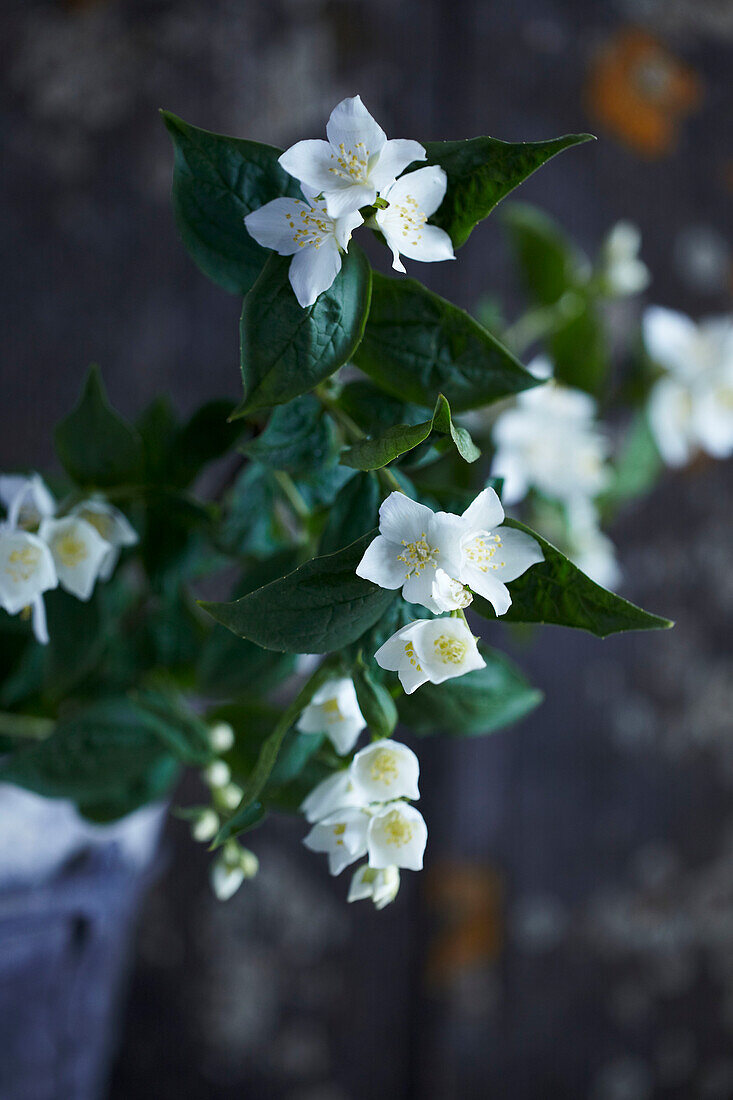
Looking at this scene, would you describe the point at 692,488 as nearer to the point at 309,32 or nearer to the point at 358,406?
the point at 309,32

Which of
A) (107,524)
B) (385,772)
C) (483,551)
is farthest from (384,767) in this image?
(107,524)

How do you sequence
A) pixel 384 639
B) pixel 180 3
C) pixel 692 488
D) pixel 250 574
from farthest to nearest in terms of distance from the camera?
1. pixel 692 488
2. pixel 180 3
3. pixel 250 574
4. pixel 384 639

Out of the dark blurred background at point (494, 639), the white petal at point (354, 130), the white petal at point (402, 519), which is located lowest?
the dark blurred background at point (494, 639)

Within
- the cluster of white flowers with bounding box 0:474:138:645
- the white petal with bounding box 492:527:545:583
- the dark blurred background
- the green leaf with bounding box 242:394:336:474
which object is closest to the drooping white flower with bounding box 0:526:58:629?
the cluster of white flowers with bounding box 0:474:138:645

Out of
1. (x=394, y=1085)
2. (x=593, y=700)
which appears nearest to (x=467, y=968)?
(x=394, y=1085)

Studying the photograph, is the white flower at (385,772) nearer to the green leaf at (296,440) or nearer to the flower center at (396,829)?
the flower center at (396,829)

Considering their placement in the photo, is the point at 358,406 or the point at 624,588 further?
the point at 624,588

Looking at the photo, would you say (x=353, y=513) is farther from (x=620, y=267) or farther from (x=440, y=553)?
(x=620, y=267)

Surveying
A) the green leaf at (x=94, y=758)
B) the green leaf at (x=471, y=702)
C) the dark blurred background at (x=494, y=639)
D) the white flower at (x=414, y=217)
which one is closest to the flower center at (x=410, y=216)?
the white flower at (x=414, y=217)
